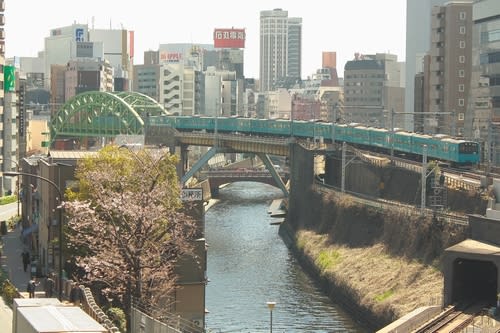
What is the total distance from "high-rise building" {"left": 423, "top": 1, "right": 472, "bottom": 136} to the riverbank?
2844 cm

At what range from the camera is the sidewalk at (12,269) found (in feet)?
92.2

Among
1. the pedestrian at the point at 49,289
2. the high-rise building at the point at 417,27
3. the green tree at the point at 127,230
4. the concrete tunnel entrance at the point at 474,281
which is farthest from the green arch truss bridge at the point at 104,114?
the pedestrian at the point at 49,289

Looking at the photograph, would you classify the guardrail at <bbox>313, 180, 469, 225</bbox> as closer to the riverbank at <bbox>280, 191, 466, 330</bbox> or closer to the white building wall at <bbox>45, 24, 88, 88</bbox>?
the riverbank at <bbox>280, 191, 466, 330</bbox>

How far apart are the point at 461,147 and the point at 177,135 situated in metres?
39.4

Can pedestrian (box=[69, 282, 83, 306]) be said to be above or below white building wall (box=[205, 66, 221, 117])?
below

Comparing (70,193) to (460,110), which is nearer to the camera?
(70,193)

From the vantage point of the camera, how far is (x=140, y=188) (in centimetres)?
3491

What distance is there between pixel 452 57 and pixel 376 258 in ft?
142

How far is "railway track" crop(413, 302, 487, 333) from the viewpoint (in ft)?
105

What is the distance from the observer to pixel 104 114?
113 meters

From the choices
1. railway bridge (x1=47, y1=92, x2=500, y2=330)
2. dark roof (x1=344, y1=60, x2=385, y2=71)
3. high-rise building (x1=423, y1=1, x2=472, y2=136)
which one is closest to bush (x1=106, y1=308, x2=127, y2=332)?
railway bridge (x1=47, y1=92, x2=500, y2=330)

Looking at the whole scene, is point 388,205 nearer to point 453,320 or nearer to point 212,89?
point 453,320

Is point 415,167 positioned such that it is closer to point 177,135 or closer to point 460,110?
point 460,110

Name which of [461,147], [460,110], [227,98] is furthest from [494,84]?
[227,98]
